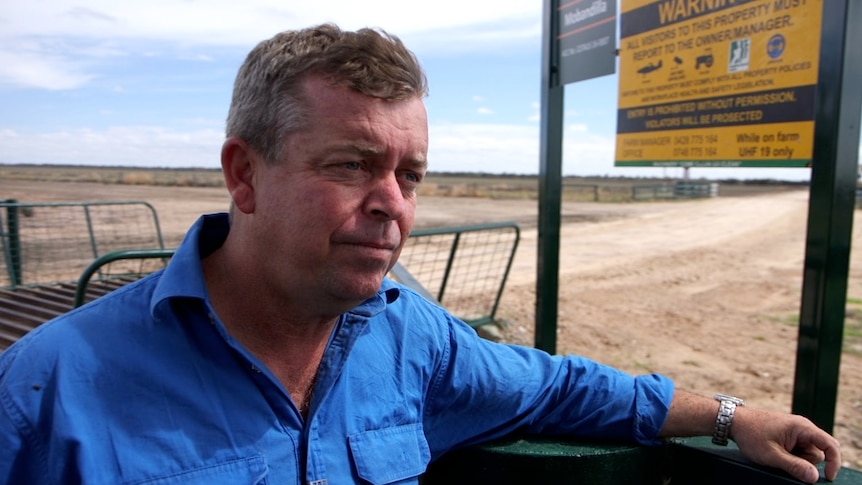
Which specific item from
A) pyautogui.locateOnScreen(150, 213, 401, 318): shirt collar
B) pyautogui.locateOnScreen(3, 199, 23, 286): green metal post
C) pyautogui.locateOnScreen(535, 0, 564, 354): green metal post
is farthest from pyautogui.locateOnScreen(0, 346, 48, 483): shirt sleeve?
pyautogui.locateOnScreen(3, 199, 23, 286): green metal post

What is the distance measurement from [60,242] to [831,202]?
15.0 meters

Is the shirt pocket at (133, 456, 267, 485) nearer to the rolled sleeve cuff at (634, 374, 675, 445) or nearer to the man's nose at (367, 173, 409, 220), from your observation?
the man's nose at (367, 173, 409, 220)

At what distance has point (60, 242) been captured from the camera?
14.2m

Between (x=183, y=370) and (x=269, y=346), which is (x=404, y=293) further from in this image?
(x=183, y=370)

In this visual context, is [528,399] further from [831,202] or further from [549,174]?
[549,174]

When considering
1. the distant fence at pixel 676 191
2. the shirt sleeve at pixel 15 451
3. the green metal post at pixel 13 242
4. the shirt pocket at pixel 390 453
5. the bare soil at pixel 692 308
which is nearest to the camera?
the shirt sleeve at pixel 15 451

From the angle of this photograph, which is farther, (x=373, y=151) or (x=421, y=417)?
(x=421, y=417)

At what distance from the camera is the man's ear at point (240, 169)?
1.43 m

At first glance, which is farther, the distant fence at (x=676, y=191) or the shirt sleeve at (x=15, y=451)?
the distant fence at (x=676, y=191)

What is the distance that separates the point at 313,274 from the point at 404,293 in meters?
0.49

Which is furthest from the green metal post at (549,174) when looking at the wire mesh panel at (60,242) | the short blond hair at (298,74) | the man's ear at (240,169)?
the wire mesh panel at (60,242)

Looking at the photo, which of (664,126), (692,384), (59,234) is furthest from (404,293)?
(59,234)

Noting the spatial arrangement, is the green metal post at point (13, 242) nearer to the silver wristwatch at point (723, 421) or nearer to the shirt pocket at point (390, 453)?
the shirt pocket at point (390, 453)

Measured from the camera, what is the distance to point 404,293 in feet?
6.07
